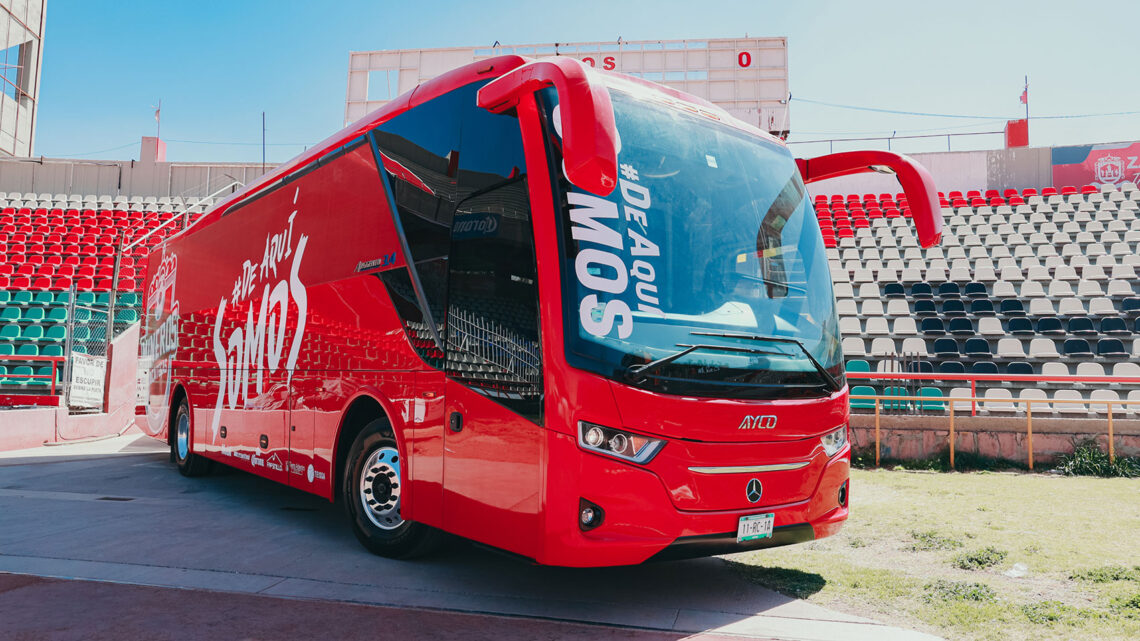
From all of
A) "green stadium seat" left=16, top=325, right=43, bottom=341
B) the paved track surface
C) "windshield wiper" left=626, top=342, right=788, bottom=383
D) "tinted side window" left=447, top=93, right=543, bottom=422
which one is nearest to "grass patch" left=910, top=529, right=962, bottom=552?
the paved track surface

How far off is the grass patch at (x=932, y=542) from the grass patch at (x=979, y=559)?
0.83 ft

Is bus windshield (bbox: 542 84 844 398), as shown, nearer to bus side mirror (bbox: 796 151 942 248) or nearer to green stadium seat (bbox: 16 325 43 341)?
bus side mirror (bbox: 796 151 942 248)

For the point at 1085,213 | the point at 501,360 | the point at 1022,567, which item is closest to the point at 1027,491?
the point at 1022,567

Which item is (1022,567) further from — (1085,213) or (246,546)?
(1085,213)

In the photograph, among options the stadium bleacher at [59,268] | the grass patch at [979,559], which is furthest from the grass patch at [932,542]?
the stadium bleacher at [59,268]

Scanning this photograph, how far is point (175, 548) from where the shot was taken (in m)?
6.04

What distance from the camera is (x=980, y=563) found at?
5.36 m

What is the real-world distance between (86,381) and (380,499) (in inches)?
496

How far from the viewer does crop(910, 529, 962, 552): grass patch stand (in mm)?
5867

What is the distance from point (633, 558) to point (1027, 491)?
20.2 ft

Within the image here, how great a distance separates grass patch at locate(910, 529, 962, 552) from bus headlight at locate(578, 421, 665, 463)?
3.06m

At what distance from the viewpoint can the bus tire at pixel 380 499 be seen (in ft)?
17.9

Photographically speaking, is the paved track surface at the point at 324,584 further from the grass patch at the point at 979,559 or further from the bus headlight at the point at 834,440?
the grass patch at the point at 979,559

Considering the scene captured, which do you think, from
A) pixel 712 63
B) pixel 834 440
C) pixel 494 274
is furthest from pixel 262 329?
pixel 712 63
